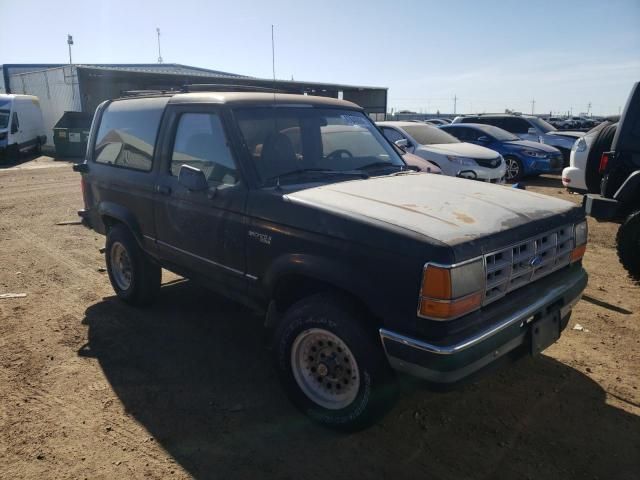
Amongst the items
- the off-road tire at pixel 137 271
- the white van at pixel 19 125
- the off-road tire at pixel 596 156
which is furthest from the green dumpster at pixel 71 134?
the off-road tire at pixel 596 156

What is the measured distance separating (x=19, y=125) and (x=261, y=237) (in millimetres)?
21899

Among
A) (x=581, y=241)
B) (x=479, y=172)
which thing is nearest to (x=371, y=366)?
(x=581, y=241)

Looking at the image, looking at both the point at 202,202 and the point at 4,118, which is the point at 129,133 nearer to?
the point at 202,202

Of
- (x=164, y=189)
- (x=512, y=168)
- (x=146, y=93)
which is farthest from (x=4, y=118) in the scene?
(x=164, y=189)

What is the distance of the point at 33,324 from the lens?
457 centimetres

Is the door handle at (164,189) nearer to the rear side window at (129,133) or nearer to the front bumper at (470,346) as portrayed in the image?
the rear side window at (129,133)

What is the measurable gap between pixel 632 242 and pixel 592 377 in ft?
8.12

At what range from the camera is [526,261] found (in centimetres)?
284

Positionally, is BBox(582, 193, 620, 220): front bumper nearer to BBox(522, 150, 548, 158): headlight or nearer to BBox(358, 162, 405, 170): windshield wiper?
BBox(358, 162, 405, 170): windshield wiper

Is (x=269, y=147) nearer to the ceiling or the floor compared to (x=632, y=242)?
nearer to the ceiling

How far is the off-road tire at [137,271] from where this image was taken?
471 cm

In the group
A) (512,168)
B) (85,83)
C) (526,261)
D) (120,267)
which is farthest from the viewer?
(85,83)

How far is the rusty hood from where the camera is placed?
2643 millimetres

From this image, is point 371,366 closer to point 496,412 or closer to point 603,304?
point 496,412
